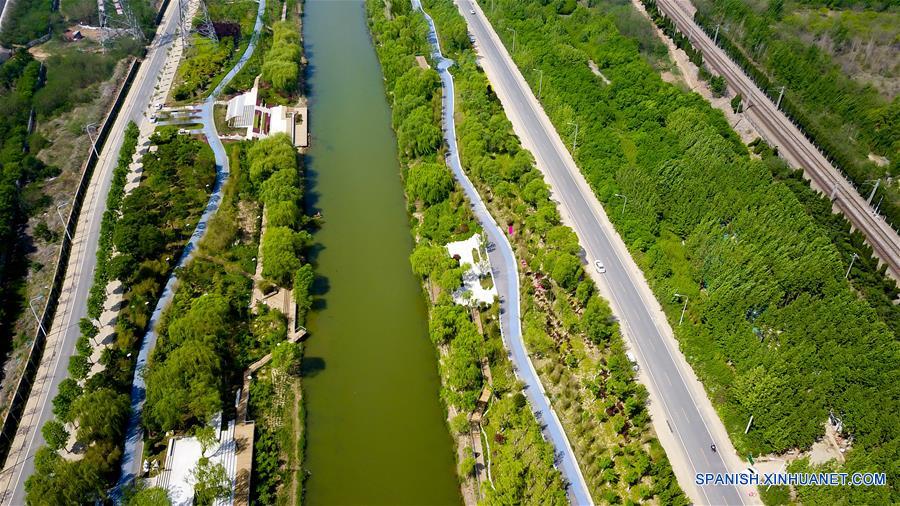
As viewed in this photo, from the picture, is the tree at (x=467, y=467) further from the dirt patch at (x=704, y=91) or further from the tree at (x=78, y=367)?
the dirt patch at (x=704, y=91)

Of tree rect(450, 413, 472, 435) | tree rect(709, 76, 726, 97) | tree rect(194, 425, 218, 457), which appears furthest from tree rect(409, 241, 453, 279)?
tree rect(709, 76, 726, 97)

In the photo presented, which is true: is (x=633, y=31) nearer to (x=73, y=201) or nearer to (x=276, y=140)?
(x=276, y=140)

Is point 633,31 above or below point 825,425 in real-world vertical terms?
above

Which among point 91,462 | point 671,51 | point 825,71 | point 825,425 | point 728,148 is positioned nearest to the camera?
point 91,462

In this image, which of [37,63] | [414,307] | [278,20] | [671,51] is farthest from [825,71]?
[37,63]

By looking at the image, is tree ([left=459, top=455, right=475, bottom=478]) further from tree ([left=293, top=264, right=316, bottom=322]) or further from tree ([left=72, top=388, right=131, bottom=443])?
tree ([left=72, top=388, right=131, bottom=443])
